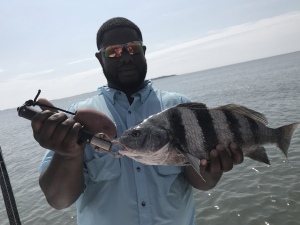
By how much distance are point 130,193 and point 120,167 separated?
302 millimetres

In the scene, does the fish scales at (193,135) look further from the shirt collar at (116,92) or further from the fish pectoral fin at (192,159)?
the shirt collar at (116,92)

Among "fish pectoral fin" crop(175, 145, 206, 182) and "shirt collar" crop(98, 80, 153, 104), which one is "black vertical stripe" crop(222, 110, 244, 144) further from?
"shirt collar" crop(98, 80, 153, 104)

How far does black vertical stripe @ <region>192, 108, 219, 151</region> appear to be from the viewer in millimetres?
2654

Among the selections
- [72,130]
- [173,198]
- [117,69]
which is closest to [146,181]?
[173,198]

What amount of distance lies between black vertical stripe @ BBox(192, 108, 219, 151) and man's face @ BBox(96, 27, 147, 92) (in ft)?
4.32

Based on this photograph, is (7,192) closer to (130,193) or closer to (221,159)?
(130,193)

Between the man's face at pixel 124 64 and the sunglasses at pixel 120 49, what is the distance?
39 mm

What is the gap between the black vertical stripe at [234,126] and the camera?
8.93 feet

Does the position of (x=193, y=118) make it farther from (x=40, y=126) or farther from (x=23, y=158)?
(x=23, y=158)

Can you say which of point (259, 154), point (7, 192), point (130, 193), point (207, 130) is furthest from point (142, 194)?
point (7, 192)

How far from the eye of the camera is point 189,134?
262 centimetres

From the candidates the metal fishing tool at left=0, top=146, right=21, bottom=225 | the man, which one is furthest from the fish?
the metal fishing tool at left=0, top=146, right=21, bottom=225

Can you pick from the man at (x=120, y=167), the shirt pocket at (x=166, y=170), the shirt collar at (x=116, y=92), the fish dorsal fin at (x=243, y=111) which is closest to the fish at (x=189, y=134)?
the fish dorsal fin at (x=243, y=111)

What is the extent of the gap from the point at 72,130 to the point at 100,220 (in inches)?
52.3
